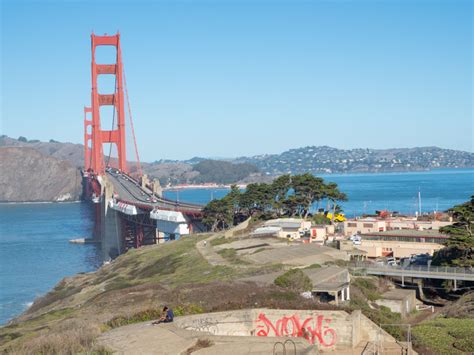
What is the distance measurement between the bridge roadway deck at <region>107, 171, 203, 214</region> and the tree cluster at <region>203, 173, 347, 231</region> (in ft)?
15.6

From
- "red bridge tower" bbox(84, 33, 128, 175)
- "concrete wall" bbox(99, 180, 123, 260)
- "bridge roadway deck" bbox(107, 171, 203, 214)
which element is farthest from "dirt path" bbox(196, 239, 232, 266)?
"red bridge tower" bbox(84, 33, 128, 175)

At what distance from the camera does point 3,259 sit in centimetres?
9756

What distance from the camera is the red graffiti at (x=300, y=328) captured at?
2259 centimetres

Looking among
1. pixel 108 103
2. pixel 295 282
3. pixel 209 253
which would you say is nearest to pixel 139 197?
pixel 108 103

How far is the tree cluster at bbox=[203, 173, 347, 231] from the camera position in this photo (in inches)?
3002

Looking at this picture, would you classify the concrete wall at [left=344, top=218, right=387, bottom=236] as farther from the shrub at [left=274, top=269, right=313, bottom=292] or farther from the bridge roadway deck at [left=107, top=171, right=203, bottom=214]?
the shrub at [left=274, top=269, right=313, bottom=292]

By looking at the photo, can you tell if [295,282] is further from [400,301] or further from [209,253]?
[209,253]

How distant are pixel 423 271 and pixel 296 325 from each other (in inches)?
779

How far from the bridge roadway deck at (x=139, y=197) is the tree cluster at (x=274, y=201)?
4767 millimetres

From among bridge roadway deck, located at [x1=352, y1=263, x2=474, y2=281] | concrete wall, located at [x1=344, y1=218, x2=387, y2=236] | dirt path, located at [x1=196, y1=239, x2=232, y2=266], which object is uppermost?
concrete wall, located at [x1=344, y1=218, x2=387, y2=236]

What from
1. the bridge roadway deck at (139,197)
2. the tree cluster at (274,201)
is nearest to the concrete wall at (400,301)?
the tree cluster at (274,201)

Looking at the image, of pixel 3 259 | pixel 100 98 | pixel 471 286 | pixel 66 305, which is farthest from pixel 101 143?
pixel 471 286

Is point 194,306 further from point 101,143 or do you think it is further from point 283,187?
point 101,143

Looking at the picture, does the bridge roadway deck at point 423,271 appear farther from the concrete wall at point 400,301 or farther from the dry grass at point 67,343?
the dry grass at point 67,343
